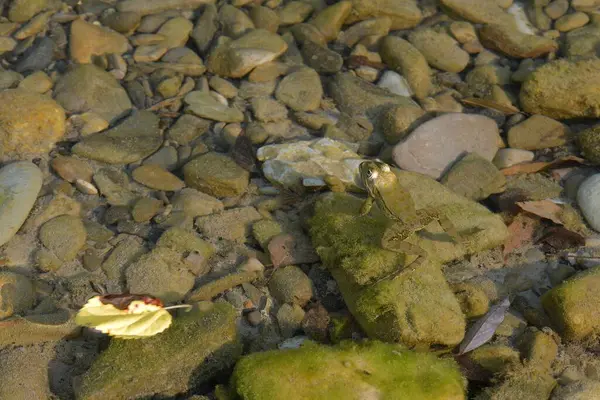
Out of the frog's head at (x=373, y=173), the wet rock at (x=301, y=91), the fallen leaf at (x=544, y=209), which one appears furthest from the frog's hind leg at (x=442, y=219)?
the wet rock at (x=301, y=91)

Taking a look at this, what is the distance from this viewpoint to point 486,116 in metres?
6.16

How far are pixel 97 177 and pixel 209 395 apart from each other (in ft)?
7.57

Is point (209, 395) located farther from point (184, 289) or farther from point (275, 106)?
point (275, 106)

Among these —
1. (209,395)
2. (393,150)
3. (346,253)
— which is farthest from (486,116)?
(209,395)

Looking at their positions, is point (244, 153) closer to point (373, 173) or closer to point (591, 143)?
point (373, 173)

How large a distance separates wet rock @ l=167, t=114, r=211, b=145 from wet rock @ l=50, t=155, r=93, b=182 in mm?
811

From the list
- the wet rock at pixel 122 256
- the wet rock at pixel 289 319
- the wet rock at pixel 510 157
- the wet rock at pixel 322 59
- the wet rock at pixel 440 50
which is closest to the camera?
the wet rock at pixel 289 319

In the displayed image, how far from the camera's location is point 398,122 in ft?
19.5

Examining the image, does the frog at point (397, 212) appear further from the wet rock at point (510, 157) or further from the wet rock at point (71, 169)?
the wet rock at point (71, 169)

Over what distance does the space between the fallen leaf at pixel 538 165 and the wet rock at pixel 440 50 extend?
4.98 ft

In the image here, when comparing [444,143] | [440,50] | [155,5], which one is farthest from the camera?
[155,5]

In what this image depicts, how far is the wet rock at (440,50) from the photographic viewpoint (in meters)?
6.77

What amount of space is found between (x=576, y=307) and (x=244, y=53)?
12.8 ft

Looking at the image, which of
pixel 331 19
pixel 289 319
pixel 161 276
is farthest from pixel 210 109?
pixel 289 319
